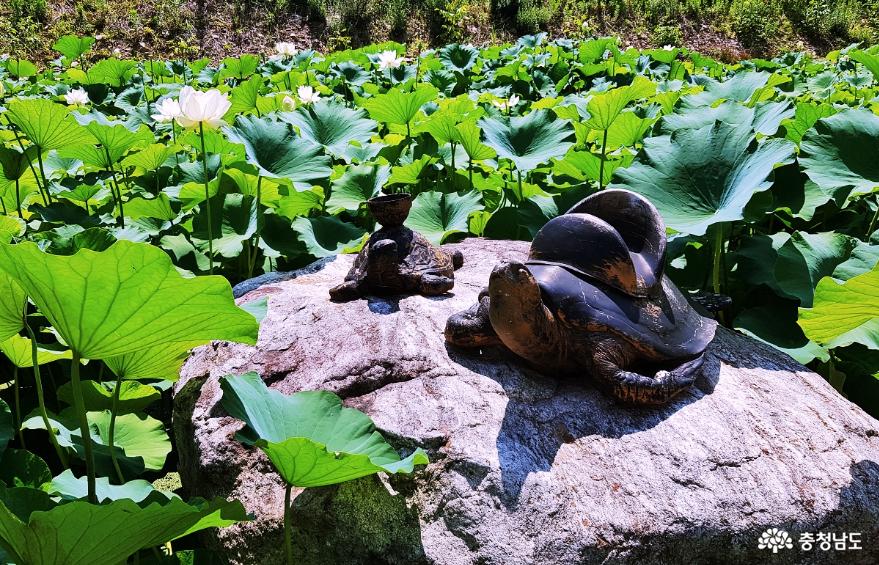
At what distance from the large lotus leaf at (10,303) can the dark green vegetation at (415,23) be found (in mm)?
11164

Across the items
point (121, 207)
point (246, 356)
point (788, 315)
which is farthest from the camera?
point (121, 207)

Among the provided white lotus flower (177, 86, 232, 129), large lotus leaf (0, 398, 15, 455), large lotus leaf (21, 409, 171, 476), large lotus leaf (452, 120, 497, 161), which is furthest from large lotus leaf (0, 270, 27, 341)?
large lotus leaf (452, 120, 497, 161)

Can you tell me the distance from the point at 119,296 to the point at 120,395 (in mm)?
1261

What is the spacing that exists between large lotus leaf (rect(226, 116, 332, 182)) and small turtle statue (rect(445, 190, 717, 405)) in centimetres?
140

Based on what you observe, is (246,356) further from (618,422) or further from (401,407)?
(618,422)

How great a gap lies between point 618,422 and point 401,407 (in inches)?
23.8

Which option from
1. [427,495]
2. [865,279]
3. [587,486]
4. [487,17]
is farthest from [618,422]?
[487,17]

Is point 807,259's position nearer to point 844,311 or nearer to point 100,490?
point 844,311

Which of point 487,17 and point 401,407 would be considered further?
point 487,17

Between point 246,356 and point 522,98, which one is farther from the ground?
point 246,356

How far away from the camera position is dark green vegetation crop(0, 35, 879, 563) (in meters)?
1.44

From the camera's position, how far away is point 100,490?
1.76 meters

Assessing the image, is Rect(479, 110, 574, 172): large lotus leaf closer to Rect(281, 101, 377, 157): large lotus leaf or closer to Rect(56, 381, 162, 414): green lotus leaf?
Rect(281, 101, 377, 157): large lotus leaf

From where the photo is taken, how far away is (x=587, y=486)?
5.81 feet
